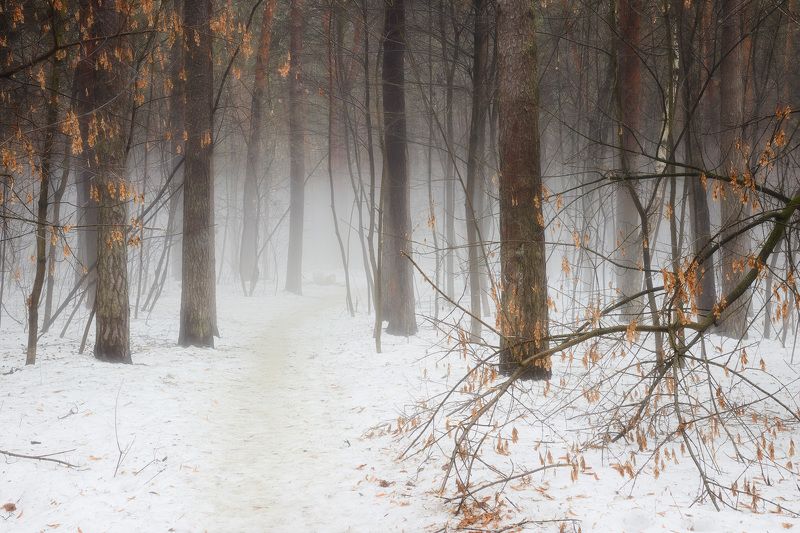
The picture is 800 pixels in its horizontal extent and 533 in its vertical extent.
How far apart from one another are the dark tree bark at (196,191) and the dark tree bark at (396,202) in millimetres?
3913

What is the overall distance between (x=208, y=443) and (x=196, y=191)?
6.31 meters

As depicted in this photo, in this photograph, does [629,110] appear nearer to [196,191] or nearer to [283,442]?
[196,191]

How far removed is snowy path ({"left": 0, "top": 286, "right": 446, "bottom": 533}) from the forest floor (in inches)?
0.8

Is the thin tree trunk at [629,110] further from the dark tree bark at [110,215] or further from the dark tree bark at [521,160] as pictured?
the dark tree bark at [110,215]

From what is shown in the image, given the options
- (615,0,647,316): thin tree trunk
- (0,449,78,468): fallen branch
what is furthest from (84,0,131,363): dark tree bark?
(615,0,647,316): thin tree trunk

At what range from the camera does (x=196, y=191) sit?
454 inches

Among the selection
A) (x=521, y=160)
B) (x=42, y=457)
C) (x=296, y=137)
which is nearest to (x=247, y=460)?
(x=42, y=457)

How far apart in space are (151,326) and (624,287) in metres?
11.4

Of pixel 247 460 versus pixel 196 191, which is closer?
pixel 247 460

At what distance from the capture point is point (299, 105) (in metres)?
22.2

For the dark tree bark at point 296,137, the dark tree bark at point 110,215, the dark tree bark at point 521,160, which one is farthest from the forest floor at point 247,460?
the dark tree bark at point 296,137

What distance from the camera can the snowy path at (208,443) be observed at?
195 inches

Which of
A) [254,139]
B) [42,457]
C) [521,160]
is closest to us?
[42,457]

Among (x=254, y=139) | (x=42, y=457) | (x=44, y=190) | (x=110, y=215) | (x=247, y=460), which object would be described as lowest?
(x=247, y=460)
